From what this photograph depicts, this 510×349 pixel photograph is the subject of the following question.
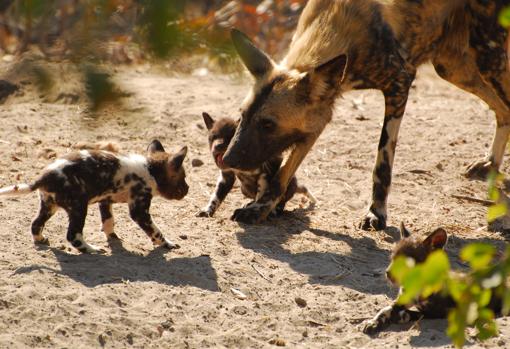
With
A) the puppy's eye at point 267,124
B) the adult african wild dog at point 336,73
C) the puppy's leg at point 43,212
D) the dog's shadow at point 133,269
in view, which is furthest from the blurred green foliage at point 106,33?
the puppy's eye at point 267,124

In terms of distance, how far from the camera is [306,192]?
7512 millimetres

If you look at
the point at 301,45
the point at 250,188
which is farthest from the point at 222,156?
the point at 301,45

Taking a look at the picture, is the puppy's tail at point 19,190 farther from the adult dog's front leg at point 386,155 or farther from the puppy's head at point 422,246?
the adult dog's front leg at point 386,155

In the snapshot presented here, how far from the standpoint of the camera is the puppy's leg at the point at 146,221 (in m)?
5.87

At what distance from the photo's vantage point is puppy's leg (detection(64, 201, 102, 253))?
216 inches

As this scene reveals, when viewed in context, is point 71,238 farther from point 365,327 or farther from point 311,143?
point 311,143

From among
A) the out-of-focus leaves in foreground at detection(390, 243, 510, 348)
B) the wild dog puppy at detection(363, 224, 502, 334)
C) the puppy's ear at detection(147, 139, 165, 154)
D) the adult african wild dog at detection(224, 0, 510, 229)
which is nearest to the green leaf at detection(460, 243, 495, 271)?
the out-of-focus leaves in foreground at detection(390, 243, 510, 348)

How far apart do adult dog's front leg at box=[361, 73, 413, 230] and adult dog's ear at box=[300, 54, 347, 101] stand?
495 mm

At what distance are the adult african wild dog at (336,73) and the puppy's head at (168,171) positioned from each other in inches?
21.3

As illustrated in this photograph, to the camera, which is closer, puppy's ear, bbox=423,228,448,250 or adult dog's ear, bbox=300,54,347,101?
puppy's ear, bbox=423,228,448,250

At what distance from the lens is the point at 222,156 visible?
6.90 m

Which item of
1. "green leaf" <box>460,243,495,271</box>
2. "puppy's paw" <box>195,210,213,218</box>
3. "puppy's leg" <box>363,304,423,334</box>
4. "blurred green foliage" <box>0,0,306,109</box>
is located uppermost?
"blurred green foliage" <box>0,0,306,109</box>

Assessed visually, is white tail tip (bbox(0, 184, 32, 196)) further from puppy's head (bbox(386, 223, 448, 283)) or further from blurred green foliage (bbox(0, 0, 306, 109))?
blurred green foliage (bbox(0, 0, 306, 109))

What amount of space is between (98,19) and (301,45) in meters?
5.20
